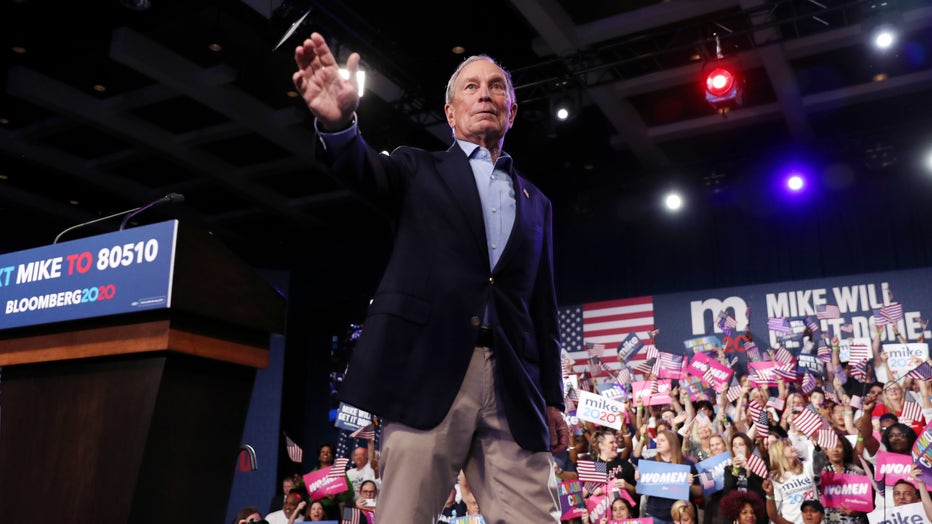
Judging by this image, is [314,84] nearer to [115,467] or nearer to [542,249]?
[542,249]

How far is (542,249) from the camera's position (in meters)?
1.64

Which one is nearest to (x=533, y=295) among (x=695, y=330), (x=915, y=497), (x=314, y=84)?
(x=314, y=84)

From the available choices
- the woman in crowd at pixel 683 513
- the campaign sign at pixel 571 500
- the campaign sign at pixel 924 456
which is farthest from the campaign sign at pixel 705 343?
the campaign sign at pixel 924 456

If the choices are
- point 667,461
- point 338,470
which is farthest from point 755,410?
point 338,470

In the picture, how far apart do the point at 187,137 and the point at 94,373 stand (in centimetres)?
740

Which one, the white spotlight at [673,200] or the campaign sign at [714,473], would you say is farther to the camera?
the white spotlight at [673,200]

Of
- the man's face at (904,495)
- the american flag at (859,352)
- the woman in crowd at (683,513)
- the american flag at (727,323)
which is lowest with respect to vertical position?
the woman in crowd at (683,513)

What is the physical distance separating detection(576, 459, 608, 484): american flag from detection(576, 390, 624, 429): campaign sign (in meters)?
0.31

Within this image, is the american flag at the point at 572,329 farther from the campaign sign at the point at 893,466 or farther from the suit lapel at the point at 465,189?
the suit lapel at the point at 465,189

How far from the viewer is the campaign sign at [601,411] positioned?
19.1ft

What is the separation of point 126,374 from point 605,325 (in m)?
7.60

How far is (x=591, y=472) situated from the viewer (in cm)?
565

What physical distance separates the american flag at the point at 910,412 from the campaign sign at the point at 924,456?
99cm

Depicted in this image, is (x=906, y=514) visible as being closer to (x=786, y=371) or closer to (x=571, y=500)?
(x=571, y=500)
